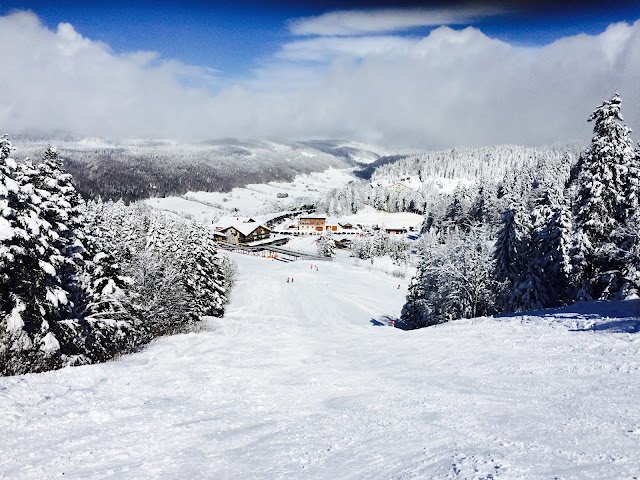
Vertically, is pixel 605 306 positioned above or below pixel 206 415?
above

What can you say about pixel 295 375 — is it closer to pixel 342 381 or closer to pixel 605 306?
pixel 342 381

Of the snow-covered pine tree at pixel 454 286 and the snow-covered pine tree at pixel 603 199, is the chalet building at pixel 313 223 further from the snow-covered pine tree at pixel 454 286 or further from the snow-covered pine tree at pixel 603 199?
the snow-covered pine tree at pixel 603 199

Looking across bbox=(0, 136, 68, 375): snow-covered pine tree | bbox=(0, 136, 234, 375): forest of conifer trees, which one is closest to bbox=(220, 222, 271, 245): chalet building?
bbox=(0, 136, 234, 375): forest of conifer trees

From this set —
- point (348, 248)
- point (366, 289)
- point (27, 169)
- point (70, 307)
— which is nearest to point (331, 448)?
point (70, 307)

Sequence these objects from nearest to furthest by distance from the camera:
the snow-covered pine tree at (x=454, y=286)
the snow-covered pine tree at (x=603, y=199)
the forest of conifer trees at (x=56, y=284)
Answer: the forest of conifer trees at (x=56, y=284) → the snow-covered pine tree at (x=603, y=199) → the snow-covered pine tree at (x=454, y=286)

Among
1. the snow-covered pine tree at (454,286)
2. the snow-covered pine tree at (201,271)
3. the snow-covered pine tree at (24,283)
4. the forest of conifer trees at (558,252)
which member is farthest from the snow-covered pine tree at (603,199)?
the snow-covered pine tree at (201,271)

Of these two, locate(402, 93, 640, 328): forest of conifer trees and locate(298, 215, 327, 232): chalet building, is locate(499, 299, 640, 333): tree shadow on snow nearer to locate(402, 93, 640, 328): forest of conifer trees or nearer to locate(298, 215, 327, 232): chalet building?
locate(402, 93, 640, 328): forest of conifer trees

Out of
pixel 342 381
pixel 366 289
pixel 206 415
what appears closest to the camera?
pixel 206 415
